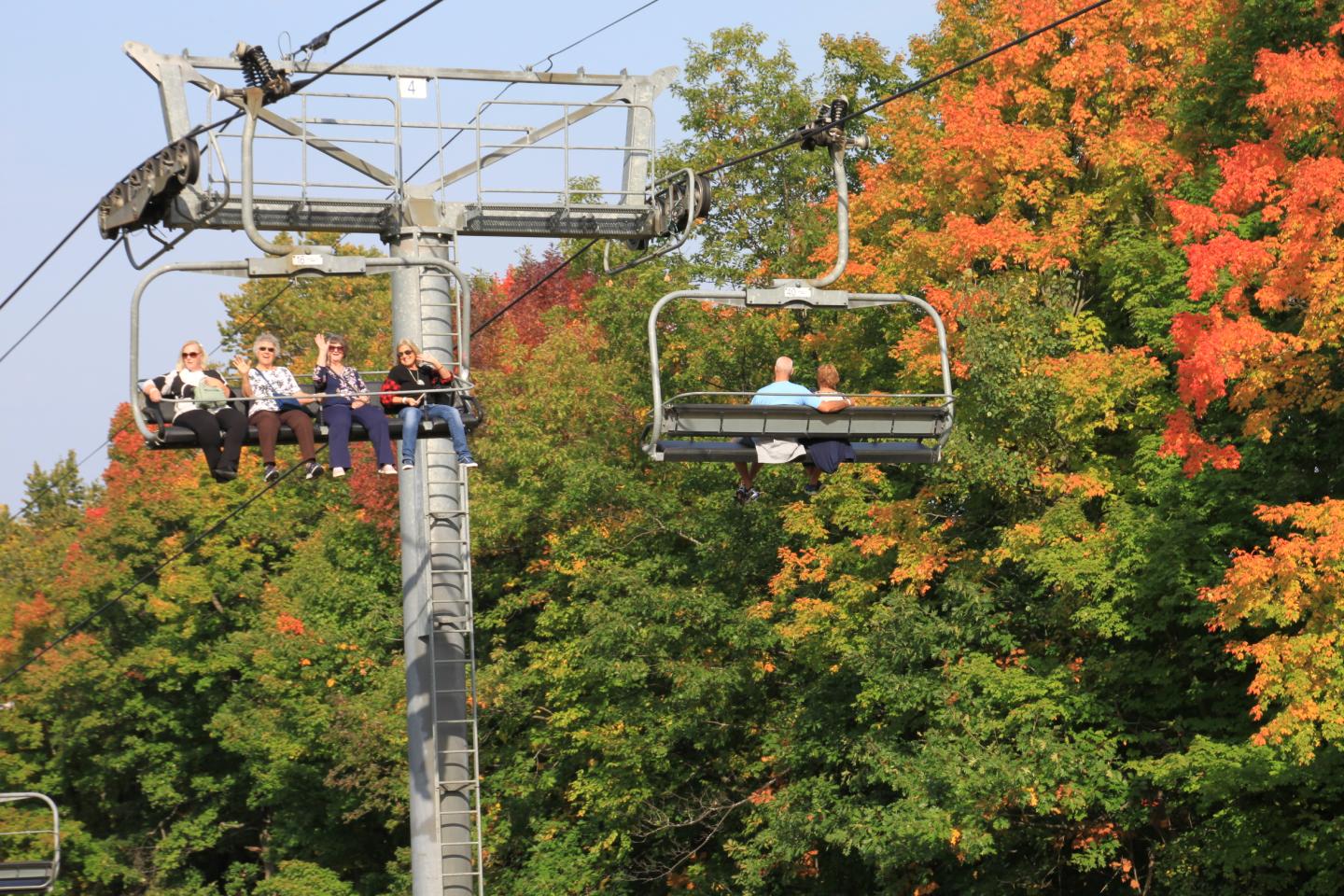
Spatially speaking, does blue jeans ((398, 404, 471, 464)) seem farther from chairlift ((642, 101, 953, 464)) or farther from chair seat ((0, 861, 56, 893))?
chair seat ((0, 861, 56, 893))

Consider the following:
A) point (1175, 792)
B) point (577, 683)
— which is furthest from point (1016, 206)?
point (577, 683)

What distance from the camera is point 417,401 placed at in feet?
50.2

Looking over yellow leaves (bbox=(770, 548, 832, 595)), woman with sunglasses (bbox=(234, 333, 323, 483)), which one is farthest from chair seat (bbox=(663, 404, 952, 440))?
yellow leaves (bbox=(770, 548, 832, 595))

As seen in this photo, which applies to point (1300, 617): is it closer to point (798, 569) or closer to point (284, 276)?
point (798, 569)

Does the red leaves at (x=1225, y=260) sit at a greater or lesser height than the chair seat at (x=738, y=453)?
greater

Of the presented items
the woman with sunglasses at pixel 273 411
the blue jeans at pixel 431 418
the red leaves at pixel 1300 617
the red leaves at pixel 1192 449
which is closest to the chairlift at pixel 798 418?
the blue jeans at pixel 431 418

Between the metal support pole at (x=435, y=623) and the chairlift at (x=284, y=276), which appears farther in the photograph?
the metal support pole at (x=435, y=623)

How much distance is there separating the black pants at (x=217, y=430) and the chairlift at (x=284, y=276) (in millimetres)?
76

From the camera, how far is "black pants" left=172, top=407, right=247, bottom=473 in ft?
48.2

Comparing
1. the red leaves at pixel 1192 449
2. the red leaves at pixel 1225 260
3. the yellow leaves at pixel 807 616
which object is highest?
the red leaves at pixel 1225 260

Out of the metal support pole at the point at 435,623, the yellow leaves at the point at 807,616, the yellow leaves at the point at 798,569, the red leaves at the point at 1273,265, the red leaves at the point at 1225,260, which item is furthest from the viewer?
the yellow leaves at the point at 798,569

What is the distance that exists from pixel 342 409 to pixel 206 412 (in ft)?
3.34

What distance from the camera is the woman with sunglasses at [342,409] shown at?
1496 cm

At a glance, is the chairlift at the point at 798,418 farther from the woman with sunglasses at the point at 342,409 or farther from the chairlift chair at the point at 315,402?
the woman with sunglasses at the point at 342,409
